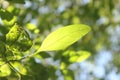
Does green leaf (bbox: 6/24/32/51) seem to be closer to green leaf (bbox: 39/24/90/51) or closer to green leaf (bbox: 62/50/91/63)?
green leaf (bbox: 39/24/90/51)

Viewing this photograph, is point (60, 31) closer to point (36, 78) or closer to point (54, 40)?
point (54, 40)

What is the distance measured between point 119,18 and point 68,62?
151 centimetres

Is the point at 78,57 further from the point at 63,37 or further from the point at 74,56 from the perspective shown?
the point at 63,37

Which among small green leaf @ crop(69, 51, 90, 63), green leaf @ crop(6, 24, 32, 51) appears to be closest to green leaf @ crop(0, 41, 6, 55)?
green leaf @ crop(6, 24, 32, 51)

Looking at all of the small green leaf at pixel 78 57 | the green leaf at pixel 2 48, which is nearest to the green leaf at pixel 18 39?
the green leaf at pixel 2 48

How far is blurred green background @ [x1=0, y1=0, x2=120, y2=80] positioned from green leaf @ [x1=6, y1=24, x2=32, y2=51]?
65 mm

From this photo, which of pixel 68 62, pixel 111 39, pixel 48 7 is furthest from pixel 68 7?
pixel 68 62

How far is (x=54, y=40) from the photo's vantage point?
2.02ft

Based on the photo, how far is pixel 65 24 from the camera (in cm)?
185

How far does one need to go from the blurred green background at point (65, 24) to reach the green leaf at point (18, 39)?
65 mm

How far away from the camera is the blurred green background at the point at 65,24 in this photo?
2.70 feet

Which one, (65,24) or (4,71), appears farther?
(65,24)

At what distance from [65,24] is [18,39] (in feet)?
4.01

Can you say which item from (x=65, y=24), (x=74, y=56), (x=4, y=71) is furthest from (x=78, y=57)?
(x=65, y=24)
